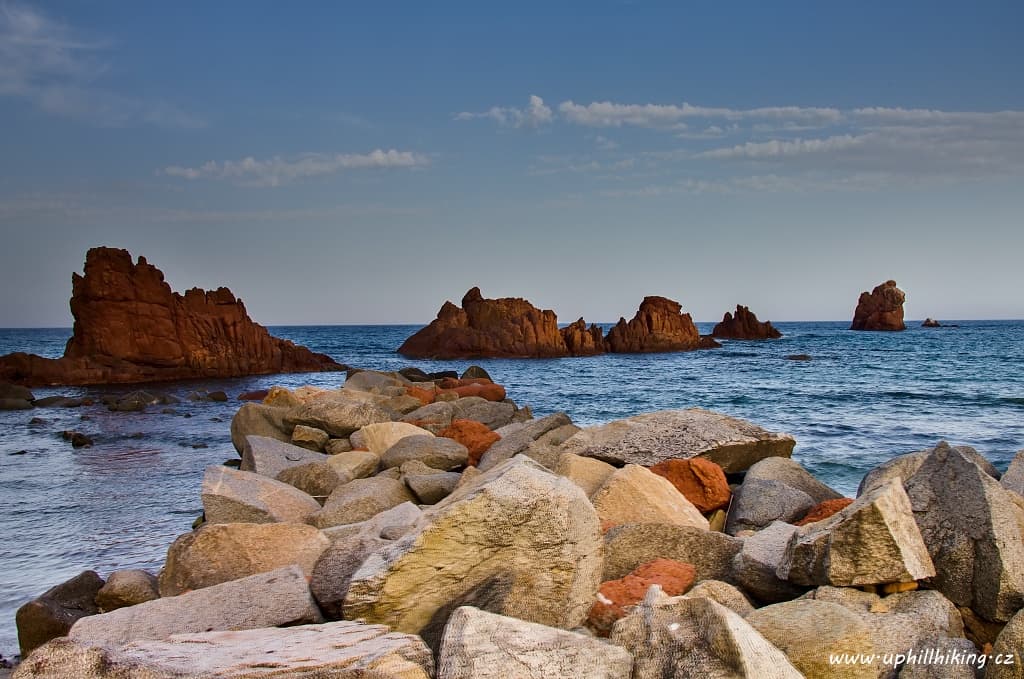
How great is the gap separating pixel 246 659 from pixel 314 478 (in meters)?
5.62

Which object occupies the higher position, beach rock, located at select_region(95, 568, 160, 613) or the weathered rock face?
the weathered rock face

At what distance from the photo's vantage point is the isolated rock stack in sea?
5769 centimetres

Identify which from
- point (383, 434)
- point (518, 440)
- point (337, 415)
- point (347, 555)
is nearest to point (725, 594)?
point (347, 555)

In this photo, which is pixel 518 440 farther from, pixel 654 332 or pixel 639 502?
pixel 654 332

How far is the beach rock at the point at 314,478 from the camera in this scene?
26.8 ft

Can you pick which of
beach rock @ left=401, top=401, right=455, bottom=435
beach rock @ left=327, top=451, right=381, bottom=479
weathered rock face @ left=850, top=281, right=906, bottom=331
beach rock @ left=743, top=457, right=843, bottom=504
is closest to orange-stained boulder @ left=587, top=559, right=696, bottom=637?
beach rock @ left=743, top=457, right=843, bottom=504

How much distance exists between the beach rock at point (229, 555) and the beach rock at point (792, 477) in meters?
4.24

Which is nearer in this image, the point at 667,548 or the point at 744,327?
the point at 667,548

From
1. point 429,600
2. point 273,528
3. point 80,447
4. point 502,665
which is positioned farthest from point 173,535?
point 80,447

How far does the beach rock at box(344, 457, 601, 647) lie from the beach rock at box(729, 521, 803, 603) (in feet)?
3.79

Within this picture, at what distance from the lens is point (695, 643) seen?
2998mm

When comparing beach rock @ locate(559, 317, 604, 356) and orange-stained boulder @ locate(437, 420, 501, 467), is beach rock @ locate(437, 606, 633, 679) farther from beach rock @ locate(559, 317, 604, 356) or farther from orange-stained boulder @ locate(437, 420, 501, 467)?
beach rock @ locate(559, 317, 604, 356)

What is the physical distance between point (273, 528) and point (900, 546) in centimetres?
386

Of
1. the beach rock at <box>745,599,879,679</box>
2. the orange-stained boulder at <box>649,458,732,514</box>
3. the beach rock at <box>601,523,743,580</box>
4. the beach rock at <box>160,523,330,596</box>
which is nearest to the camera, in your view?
the beach rock at <box>745,599,879,679</box>
